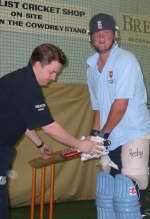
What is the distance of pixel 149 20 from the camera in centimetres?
628

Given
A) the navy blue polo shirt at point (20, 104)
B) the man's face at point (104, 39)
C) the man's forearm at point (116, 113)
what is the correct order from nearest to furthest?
the navy blue polo shirt at point (20, 104)
the man's forearm at point (116, 113)
the man's face at point (104, 39)

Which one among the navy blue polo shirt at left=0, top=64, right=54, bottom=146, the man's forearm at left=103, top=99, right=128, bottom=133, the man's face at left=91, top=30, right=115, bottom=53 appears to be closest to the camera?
the navy blue polo shirt at left=0, top=64, right=54, bottom=146

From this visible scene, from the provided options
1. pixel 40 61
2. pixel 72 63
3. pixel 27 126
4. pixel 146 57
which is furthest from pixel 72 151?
pixel 146 57

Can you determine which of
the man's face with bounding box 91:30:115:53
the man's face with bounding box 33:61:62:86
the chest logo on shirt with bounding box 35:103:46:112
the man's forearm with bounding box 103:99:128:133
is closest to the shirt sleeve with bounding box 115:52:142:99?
the man's forearm with bounding box 103:99:128:133

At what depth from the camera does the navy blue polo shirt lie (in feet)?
8.84

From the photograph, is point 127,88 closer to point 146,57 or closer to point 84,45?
point 84,45

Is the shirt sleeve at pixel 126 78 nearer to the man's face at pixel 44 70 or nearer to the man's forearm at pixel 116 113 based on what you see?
the man's forearm at pixel 116 113

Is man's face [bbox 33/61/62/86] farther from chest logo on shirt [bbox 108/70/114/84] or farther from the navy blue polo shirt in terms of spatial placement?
chest logo on shirt [bbox 108/70/114/84]

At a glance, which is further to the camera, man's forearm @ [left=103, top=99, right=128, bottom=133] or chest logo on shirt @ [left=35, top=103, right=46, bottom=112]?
man's forearm @ [left=103, top=99, right=128, bottom=133]

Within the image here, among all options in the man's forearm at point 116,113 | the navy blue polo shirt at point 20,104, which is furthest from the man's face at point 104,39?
the navy blue polo shirt at point 20,104

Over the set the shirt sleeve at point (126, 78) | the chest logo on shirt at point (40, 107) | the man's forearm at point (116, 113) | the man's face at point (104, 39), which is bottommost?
the man's forearm at point (116, 113)

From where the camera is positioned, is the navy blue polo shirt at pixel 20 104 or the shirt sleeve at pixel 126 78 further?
the shirt sleeve at pixel 126 78

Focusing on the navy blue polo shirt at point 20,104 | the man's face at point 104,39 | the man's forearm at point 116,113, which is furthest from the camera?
the man's face at point 104,39

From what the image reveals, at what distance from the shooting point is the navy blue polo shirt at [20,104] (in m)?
2.69
